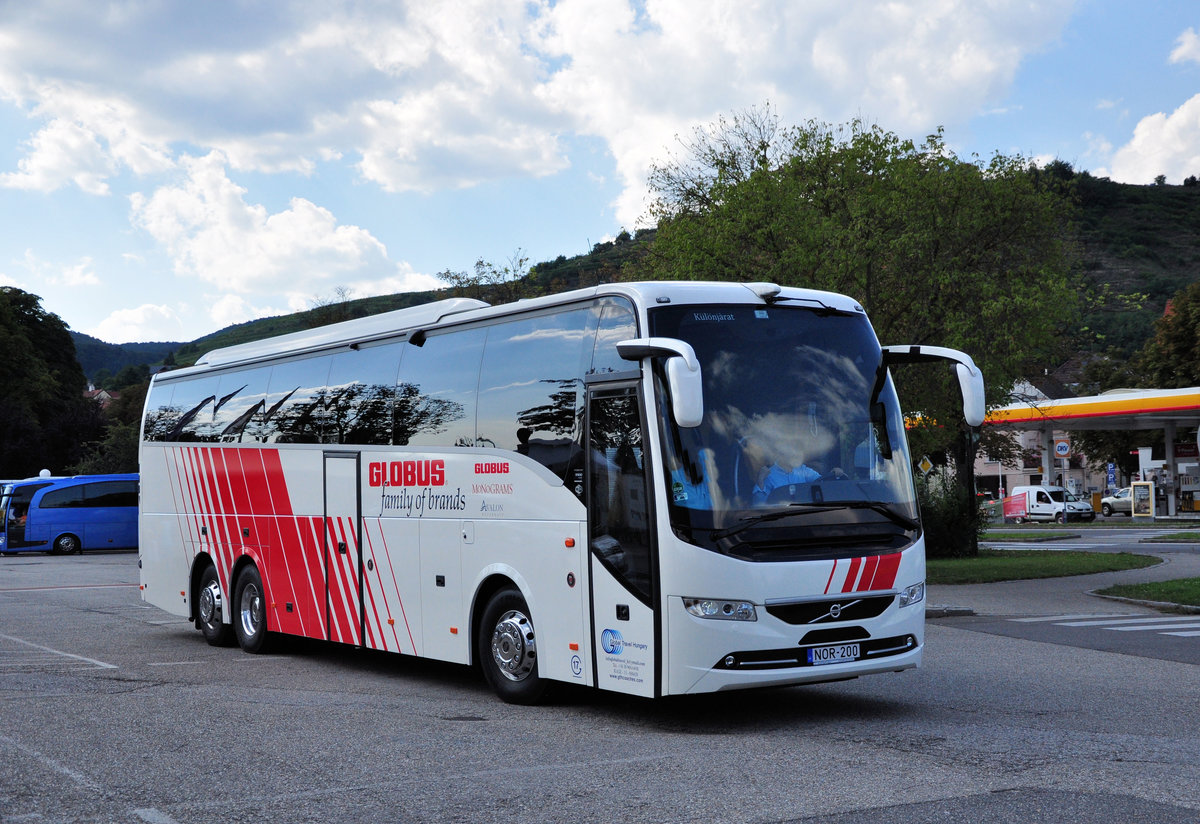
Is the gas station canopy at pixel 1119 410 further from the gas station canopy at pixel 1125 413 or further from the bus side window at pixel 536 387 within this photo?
the bus side window at pixel 536 387

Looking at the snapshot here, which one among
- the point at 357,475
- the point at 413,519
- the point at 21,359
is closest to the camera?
the point at 413,519

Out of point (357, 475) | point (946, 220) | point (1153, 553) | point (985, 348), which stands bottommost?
point (1153, 553)

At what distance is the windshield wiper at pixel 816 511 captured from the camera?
902 cm

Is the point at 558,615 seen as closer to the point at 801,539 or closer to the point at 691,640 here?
the point at 691,640

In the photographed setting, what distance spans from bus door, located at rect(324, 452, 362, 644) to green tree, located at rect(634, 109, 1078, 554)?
1170cm

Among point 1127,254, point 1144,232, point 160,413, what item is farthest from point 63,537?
point 1144,232

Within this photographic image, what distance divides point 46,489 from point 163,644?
1379 inches

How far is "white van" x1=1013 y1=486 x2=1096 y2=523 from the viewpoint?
221 feet

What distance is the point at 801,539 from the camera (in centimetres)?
919

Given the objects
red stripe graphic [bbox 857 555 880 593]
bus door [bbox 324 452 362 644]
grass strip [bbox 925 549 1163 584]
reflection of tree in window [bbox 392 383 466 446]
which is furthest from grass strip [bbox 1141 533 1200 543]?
red stripe graphic [bbox 857 555 880 593]

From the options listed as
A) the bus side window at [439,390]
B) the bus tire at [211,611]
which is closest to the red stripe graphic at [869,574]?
the bus side window at [439,390]

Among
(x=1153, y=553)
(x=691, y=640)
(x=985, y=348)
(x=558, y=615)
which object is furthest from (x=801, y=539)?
(x=1153, y=553)

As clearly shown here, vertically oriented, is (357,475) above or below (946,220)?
below

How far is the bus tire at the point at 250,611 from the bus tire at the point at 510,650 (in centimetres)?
465
